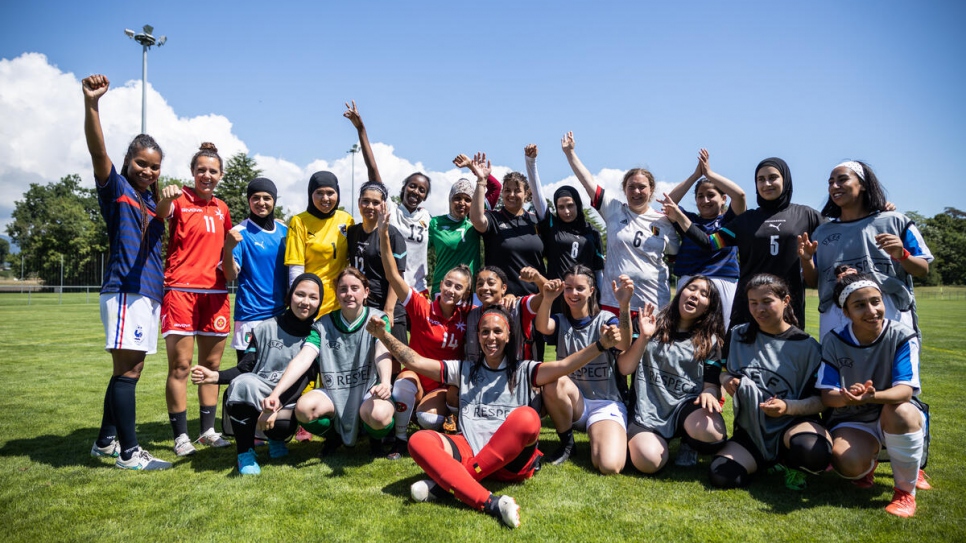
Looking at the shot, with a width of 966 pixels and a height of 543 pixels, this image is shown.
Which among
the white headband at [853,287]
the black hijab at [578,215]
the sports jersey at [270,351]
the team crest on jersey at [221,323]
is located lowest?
the sports jersey at [270,351]

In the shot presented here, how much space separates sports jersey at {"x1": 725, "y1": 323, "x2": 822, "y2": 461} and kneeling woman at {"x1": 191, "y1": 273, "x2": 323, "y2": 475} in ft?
11.3

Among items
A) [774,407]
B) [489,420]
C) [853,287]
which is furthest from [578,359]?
[853,287]

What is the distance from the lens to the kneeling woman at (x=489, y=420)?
3469mm

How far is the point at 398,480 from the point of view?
3.99 meters

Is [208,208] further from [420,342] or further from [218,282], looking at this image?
[420,342]

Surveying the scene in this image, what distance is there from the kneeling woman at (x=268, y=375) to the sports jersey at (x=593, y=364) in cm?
214

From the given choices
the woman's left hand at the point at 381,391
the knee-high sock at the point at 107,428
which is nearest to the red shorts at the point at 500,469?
the woman's left hand at the point at 381,391

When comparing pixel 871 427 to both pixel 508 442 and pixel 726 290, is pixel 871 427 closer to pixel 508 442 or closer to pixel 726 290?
pixel 726 290

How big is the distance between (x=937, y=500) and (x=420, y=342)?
3.90m

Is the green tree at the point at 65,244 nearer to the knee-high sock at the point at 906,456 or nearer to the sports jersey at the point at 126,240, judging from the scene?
the sports jersey at the point at 126,240

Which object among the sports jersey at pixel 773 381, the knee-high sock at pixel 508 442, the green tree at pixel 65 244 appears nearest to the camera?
the knee-high sock at pixel 508 442

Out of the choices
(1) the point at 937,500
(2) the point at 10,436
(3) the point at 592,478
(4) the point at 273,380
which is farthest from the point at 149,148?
(1) the point at 937,500

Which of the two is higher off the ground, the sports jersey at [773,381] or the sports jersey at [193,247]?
the sports jersey at [193,247]

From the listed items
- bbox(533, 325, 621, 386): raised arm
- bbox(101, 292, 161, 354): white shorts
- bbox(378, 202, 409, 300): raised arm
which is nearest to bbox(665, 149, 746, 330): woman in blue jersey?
bbox(533, 325, 621, 386): raised arm
